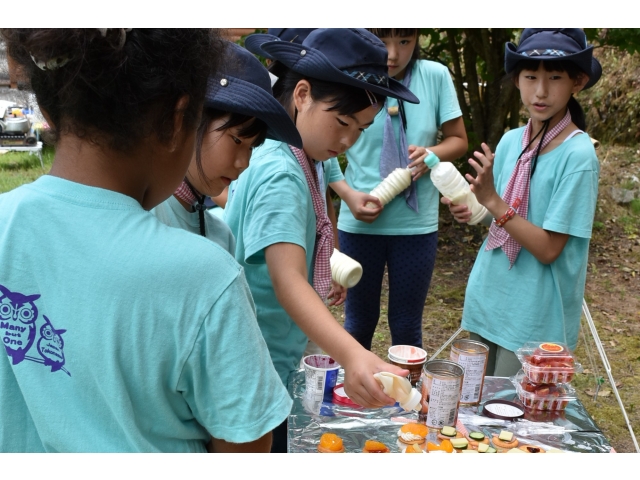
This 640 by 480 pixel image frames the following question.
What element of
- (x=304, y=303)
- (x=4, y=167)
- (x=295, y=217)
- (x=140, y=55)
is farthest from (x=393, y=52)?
(x=4, y=167)

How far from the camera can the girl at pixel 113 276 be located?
2.74ft

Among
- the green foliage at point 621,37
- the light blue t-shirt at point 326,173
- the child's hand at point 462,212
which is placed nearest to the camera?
the light blue t-shirt at point 326,173

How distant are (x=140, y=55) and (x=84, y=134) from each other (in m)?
0.14

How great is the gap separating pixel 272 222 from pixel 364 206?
133 centimetres

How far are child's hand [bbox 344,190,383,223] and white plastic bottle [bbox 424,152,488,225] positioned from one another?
355mm

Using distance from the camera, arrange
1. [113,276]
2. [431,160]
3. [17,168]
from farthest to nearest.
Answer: [17,168] → [431,160] → [113,276]

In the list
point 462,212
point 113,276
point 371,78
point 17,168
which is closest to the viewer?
point 113,276

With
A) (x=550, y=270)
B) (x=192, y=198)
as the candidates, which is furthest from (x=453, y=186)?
(x=192, y=198)

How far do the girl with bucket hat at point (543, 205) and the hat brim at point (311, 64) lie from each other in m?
0.62

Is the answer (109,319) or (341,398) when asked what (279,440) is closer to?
(341,398)

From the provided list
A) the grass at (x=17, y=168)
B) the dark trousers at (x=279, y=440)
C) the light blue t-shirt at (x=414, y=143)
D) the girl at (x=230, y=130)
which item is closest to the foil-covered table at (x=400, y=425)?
the dark trousers at (x=279, y=440)

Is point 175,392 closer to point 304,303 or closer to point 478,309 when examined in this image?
point 304,303

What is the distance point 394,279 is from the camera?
3.12 metres

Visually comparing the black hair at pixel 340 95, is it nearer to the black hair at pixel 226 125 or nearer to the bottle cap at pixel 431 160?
the black hair at pixel 226 125
